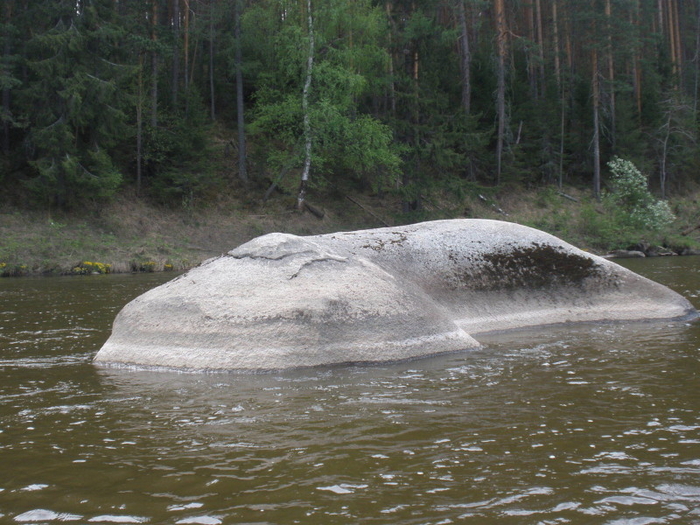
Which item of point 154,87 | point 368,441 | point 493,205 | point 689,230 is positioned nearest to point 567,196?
point 493,205

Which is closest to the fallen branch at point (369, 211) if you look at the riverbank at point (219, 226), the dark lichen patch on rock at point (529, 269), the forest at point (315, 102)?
the riverbank at point (219, 226)

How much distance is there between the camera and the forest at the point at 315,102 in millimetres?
27016

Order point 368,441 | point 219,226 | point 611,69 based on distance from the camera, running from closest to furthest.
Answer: point 368,441, point 219,226, point 611,69

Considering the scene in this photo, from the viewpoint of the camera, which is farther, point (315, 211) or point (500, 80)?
point (500, 80)

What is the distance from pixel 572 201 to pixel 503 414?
35.7 m

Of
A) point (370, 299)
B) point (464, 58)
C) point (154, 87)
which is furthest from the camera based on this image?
point (464, 58)

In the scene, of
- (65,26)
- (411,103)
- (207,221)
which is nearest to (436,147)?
(411,103)

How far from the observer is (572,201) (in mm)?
38188

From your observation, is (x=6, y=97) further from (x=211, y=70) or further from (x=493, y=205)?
(x=493, y=205)

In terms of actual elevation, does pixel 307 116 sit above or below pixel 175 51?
below

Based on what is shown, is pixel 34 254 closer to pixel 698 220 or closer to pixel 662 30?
pixel 698 220

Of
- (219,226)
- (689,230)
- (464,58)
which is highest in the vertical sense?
(464,58)

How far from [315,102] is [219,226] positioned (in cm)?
762

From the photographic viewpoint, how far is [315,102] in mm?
31000
